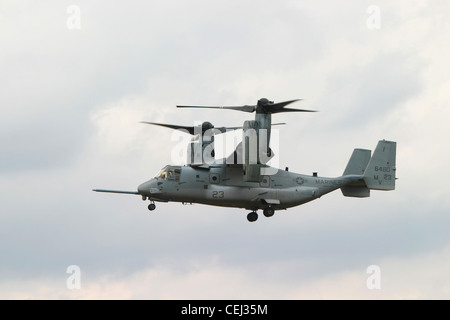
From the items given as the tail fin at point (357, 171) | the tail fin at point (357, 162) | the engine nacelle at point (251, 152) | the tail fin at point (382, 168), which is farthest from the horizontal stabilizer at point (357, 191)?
the engine nacelle at point (251, 152)

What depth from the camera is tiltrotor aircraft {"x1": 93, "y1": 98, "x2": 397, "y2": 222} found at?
48875 mm

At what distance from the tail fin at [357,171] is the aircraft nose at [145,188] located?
1157cm

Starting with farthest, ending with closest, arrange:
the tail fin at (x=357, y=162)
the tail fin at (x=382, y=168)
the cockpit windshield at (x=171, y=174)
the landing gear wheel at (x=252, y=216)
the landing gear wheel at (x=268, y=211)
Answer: the tail fin at (x=357, y=162) < the tail fin at (x=382, y=168) < the landing gear wheel at (x=252, y=216) < the landing gear wheel at (x=268, y=211) < the cockpit windshield at (x=171, y=174)

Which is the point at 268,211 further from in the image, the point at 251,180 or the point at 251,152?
the point at 251,152

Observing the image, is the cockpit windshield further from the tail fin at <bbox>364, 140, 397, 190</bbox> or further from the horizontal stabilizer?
the tail fin at <bbox>364, 140, 397, 190</bbox>

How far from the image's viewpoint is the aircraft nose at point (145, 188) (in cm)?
5044

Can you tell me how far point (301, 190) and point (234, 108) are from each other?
6.11 m

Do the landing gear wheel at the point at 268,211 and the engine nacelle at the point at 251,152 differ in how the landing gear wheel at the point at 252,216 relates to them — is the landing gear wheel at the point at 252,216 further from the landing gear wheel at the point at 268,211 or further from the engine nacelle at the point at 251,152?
the engine nacelle at the point at 251,152

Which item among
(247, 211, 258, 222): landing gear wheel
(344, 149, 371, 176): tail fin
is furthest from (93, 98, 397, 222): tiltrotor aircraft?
(344, 149, 371, 176): tail fin

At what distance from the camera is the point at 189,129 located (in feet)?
190

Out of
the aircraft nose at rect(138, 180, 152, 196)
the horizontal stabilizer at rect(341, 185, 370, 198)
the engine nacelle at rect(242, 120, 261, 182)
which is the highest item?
the engine nacelle at rect(242, 120, 261, 182)

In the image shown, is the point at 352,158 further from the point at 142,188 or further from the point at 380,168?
the point at 142,188

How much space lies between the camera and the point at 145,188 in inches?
1987

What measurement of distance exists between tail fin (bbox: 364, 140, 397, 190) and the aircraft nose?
41.0 ft
